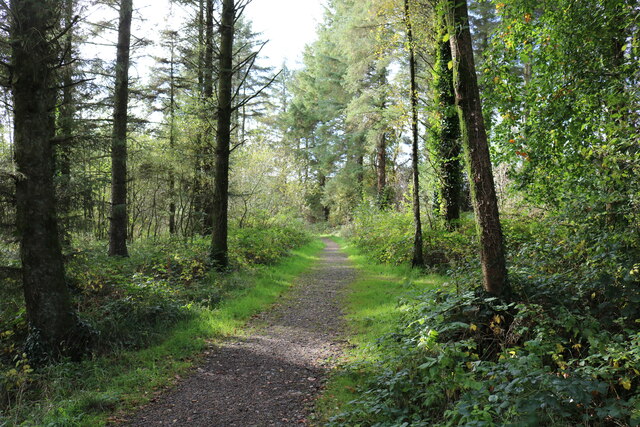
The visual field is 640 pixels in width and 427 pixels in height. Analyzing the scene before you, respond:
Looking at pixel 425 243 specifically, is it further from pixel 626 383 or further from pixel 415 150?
pixel 626 383

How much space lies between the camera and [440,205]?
36.3 ft

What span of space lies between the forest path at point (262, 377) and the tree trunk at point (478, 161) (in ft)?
8.00

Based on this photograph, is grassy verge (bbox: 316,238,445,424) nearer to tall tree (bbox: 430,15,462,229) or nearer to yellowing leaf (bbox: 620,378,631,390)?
yellowing leaf (bbox: 620,378,631,390)

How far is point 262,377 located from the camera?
4.59m

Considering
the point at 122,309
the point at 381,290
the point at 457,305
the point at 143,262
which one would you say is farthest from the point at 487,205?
the point at 143,262

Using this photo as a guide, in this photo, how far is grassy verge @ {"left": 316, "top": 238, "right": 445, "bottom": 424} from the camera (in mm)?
4020

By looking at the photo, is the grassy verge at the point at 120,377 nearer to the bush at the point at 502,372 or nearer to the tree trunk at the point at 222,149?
the bush at the point at 502,372

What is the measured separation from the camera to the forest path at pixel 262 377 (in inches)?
146

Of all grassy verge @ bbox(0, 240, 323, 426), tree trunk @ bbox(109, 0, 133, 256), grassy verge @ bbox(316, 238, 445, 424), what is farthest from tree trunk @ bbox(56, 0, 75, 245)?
grassy verge @ bbox(316, 238, 445, 424)

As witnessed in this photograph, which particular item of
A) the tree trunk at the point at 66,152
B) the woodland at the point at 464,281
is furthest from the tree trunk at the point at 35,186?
the tree trunk at the point at 66,152

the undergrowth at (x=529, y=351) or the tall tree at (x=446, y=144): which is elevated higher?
the tall tree at (x=446, y=144)

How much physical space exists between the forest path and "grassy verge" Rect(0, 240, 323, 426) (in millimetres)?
269

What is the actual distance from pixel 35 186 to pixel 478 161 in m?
5.70

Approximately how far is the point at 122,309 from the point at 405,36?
29.5ft
